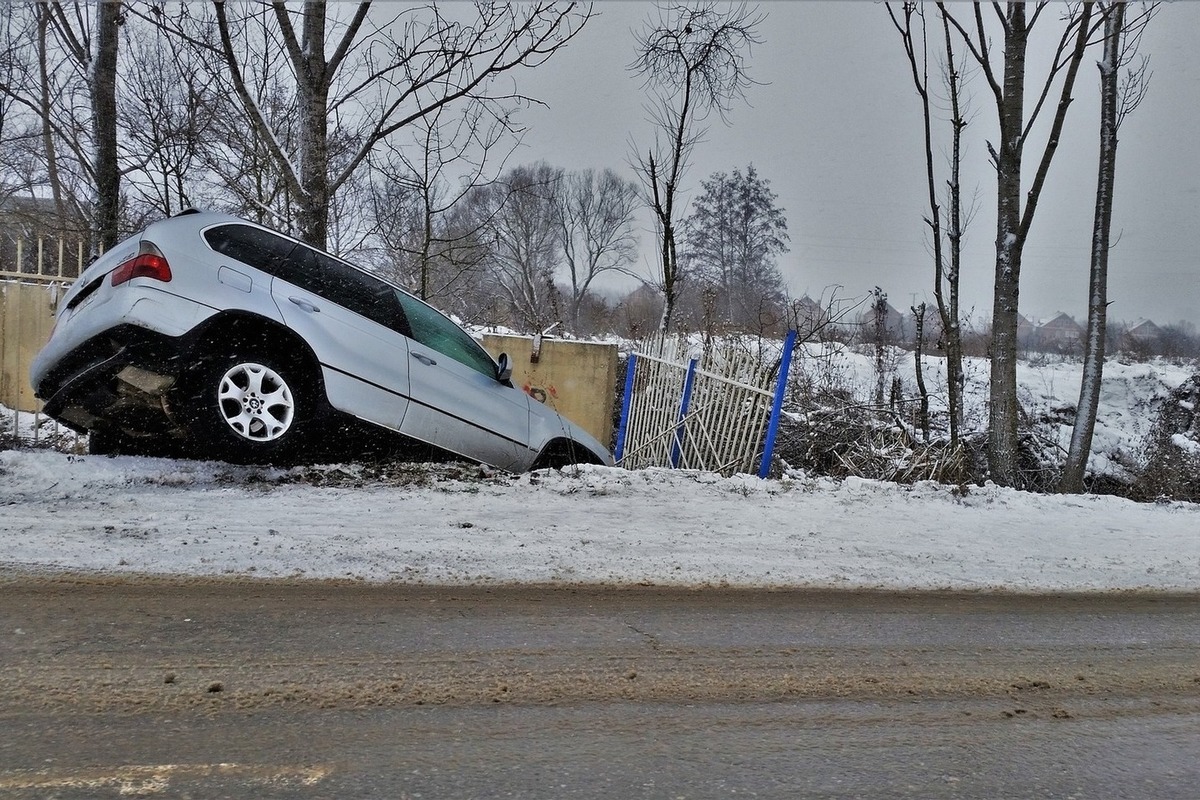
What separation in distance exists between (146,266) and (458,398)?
247cm

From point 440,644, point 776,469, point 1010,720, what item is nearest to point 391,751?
point 440,644

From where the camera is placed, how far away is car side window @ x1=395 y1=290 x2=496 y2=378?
6695mm

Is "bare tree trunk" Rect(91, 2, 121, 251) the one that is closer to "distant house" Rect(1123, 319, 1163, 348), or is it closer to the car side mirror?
the car side mirror

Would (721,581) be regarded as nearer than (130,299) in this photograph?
Yes

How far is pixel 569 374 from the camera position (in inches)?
414

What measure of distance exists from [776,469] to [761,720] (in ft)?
20.6

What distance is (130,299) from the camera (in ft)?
17.0

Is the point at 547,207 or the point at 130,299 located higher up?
the point at 547,207

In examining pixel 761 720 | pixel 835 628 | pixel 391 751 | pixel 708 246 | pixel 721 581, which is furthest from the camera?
pixel 708 246

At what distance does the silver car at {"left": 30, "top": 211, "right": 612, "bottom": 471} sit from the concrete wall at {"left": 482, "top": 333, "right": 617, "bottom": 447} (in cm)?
355

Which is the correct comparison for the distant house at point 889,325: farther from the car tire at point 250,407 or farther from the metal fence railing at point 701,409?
the car tire at point 250,407

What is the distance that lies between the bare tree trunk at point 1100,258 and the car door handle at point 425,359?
757cm

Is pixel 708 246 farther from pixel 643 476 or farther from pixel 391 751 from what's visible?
pixel 391 751

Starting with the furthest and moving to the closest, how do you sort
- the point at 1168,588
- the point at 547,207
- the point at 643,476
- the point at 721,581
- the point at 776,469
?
the point at 547,207, the point at 776,469, the point at 643,476, the point at 1168,588, the point at 721,581
